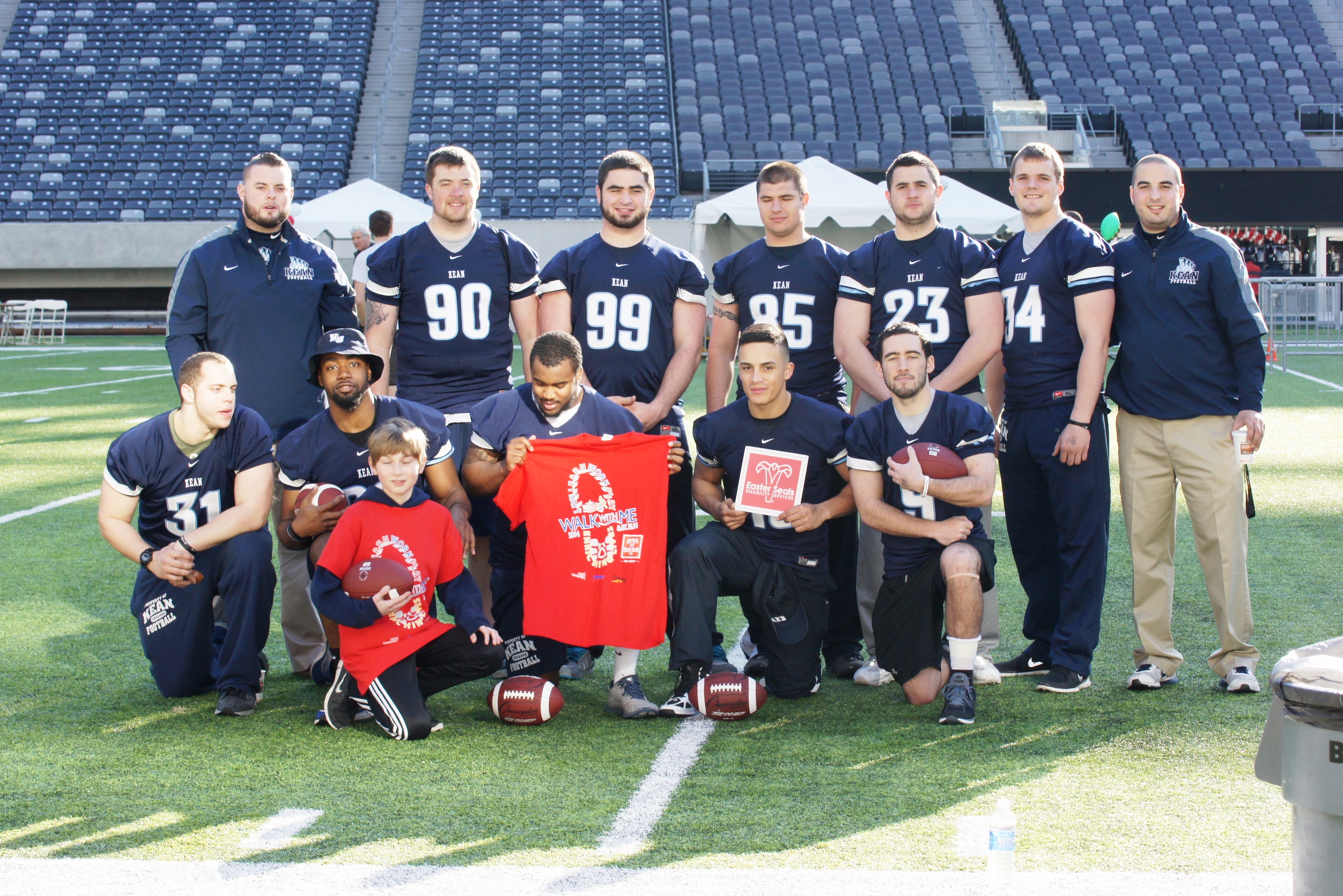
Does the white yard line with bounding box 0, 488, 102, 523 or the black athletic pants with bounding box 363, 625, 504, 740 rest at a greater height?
the white yard line with bounding box 0, 488, 102, 523

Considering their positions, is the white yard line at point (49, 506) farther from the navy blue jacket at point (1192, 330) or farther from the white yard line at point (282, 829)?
the navy blue jacket at point (1192, 330)

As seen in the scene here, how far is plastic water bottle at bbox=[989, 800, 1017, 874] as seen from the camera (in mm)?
2602

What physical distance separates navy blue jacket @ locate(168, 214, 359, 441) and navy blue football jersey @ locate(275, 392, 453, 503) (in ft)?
1.45

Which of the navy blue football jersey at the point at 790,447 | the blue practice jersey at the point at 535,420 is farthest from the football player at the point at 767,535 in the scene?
the blue practice jersey at the point at 535,420

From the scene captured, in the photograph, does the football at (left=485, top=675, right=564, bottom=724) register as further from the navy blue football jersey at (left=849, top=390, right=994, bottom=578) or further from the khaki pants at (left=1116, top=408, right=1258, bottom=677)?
the khaki pants at (left=1116, top=408, right=1258, bottom=677)

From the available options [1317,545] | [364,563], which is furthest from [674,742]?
[1317,545]

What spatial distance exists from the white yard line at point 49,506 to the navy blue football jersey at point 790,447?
4.78 meters

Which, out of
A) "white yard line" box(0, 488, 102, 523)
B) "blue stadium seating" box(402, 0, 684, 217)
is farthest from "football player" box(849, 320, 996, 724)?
"blue stadium seating" box(402, 0, 684, 217)

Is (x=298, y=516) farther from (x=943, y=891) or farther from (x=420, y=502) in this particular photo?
(x=943, y=891)

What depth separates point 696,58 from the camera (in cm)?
2916

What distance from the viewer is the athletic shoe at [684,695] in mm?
4312

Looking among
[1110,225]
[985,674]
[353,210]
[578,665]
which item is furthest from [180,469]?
[1110,225]

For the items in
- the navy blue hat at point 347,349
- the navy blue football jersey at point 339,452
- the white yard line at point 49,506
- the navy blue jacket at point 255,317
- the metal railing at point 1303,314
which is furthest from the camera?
the metal railing at point 1303,314

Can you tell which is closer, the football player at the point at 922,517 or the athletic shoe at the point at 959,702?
the athletic shoe at the point at 959,702
